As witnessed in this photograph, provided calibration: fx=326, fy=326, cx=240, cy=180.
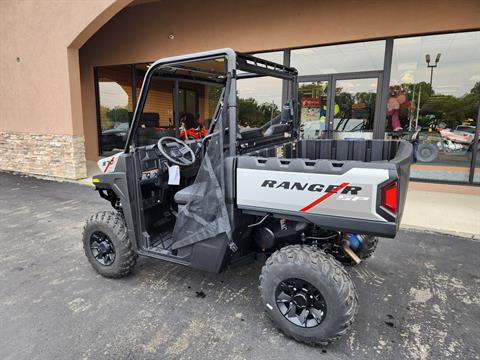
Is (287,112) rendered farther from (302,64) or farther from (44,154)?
(44,154)

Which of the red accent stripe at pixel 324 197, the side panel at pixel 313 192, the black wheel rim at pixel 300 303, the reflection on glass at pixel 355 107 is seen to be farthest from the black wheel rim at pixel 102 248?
the reflection on glass at pixel 355 107

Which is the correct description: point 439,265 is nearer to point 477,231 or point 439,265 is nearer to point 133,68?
point 477,231

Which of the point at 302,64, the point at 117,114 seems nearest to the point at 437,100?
the point at 302,64

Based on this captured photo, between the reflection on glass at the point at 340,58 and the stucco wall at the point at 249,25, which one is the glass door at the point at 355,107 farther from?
the stucco wall at the point at 249,25

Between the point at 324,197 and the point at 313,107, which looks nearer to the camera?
the point at 324,197

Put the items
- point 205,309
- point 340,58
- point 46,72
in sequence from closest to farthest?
point 205,309 → point 340,58 → point 46,72

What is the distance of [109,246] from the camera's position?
2.95m

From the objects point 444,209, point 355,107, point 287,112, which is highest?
point 355,107

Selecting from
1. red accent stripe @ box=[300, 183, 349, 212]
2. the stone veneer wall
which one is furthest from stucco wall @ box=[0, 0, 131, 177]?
red accent stripe @ box=[300, 183, 349, 212]

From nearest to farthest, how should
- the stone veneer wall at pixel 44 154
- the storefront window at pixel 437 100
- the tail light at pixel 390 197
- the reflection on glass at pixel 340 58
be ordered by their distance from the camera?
the tail light at pixel 390 197 < the storefront window at pixel 437 100 < the reflection on glass at pixel 340 58 < the stone veneer wall at pixel 44 154

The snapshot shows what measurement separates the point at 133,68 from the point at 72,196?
188 inches

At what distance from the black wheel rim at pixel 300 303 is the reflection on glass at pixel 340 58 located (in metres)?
5.65

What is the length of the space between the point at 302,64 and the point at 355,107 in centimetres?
148

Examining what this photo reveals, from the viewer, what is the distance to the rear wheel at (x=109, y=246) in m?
2.83
